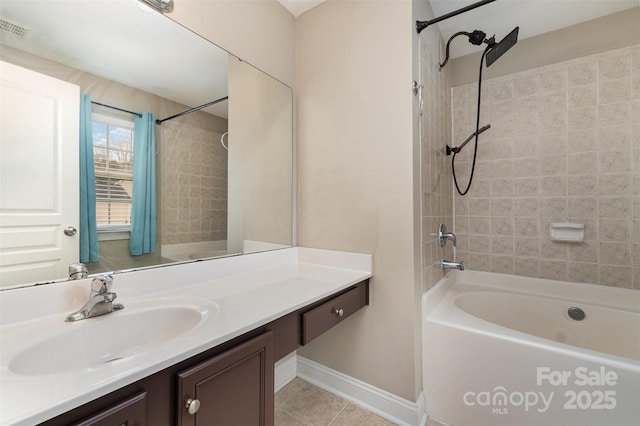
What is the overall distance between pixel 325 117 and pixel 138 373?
155 cm

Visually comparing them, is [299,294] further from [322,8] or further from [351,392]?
Answer: [322,8]

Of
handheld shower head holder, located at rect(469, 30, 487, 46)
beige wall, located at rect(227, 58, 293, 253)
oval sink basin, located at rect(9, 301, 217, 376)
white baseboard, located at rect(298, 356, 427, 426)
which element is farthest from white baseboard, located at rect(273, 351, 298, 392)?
handheld shower head holder, located at rect(469, 30, 487, 46)

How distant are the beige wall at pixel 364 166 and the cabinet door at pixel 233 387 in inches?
30.9

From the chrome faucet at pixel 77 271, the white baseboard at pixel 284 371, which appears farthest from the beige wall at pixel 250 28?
the white baseboard at pixel 284 371

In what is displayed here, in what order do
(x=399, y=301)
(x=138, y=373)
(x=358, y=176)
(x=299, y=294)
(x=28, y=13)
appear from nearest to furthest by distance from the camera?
(x=138, y=373) → (x=28, y=13) → (x=299, y=294) → (x=399, y=301) → (x=358, y=176)

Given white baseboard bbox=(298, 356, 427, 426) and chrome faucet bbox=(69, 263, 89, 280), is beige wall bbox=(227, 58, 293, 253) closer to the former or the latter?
chrome faucet bbox=(69, 263, 89, 280)

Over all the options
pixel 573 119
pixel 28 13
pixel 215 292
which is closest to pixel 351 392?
pixel 215 292

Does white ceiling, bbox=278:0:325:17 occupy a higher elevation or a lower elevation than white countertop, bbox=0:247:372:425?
higher

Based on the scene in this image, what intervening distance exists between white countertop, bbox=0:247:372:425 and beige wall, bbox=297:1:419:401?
0.19 meters

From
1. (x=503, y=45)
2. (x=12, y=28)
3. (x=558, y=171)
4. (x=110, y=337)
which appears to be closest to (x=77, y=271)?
(x=110, y=337)

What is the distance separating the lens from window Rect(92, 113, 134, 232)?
1.01m

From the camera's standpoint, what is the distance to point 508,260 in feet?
6.96

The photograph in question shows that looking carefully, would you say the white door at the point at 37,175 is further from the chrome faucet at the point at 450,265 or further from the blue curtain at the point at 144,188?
the chrome faucet at the point at 450,265

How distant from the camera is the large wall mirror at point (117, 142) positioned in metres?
0.85
